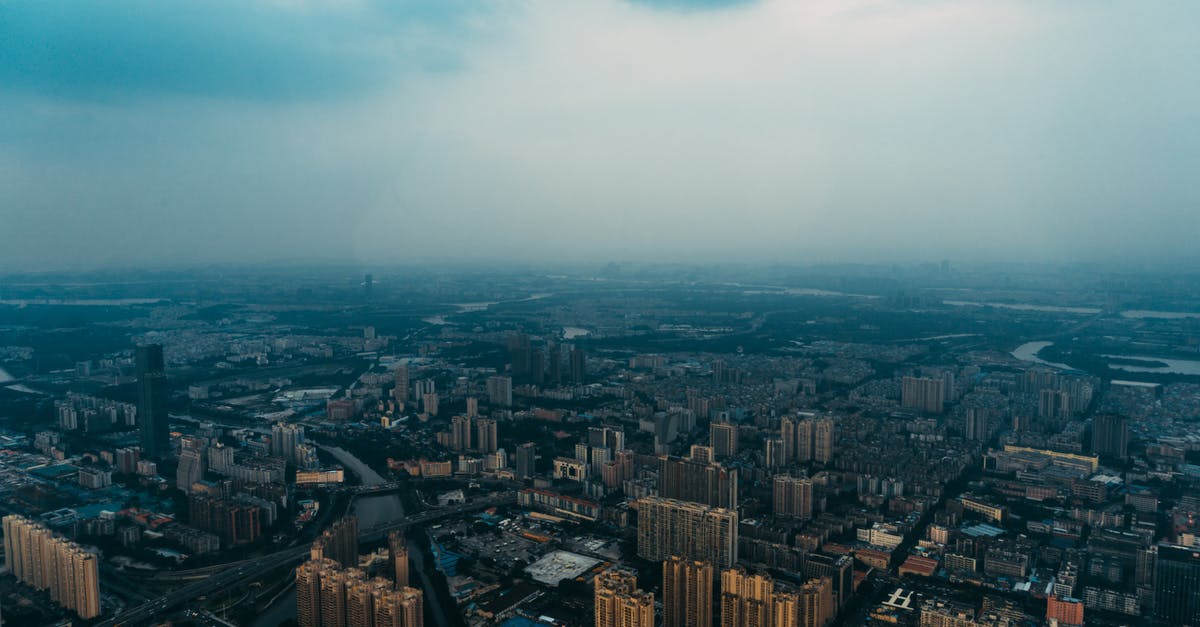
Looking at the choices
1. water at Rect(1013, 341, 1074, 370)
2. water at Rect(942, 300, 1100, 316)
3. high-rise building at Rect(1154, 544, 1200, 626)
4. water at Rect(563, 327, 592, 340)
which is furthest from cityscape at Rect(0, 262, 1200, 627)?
water at Rect(942, 300, 1100, 316)

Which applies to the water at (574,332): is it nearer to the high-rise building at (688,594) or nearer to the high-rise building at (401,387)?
the high-rise building at (401,387)

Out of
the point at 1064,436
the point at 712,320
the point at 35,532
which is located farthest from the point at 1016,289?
the point at 35,532

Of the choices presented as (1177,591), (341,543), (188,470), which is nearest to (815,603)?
(1177,591)

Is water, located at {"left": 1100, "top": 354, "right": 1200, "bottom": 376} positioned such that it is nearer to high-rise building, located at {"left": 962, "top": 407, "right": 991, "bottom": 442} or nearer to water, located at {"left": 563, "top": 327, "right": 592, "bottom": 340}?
high-rise building, located at {"left": 962, "top": 407, "right": 991, "bottom": 442}

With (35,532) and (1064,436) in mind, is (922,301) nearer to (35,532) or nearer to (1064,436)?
(1064,436)

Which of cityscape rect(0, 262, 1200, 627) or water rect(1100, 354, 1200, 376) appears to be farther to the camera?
water rect(1100, 354, 1200, 376)

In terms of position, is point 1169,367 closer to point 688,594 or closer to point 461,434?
point 461,434
